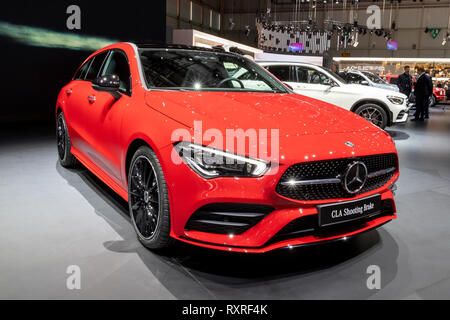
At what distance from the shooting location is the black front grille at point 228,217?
6.71 ft

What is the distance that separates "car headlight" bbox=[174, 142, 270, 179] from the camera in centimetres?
203

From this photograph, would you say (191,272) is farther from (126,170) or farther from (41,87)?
(41,87)

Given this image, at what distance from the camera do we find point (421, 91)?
10.8 m

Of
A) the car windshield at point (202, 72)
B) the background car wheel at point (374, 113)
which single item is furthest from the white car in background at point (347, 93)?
the car windshield at point (202, 72)

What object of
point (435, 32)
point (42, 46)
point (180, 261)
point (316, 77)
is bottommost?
point (180, 261)

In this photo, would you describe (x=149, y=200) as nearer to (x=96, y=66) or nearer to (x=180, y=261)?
(x=180, y=261)

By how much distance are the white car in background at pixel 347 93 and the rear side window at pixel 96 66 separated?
463 cm

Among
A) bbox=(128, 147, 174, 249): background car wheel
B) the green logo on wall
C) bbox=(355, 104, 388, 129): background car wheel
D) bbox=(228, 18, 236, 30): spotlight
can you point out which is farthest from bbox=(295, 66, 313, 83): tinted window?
the green logo on wall

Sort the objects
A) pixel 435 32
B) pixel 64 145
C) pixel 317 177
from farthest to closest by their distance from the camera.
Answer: pixel 435 32 → pixel 64 145 → pixel 317 177

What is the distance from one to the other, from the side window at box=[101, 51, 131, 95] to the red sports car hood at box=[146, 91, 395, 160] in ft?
1.29

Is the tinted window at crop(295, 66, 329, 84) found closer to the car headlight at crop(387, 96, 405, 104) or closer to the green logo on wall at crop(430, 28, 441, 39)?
the car headlight at crop(387, 96, 405, 104)

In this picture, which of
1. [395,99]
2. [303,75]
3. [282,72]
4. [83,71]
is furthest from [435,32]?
[83,71]

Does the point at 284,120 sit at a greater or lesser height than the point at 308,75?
lesser

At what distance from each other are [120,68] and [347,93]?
5.45 meters
